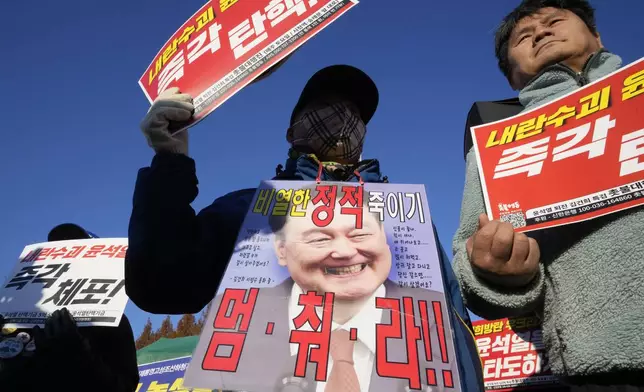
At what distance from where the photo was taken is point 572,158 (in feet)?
3.89

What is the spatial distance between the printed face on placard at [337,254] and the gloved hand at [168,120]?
1.53 ft

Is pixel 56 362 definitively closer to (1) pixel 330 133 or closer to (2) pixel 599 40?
(1) pixel 330 133

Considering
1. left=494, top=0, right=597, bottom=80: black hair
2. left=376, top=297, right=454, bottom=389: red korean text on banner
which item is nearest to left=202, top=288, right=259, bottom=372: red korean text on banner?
left=376, top=297, right=454, bottom=389: red korean text on banner

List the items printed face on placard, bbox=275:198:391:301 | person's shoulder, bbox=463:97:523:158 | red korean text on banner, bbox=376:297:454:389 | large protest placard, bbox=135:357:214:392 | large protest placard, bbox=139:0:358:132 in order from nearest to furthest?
1. red korean text on banner, bbox=376:297:454:389
2. printed face on placard, bbox=275:198:391:301
3. large protest placard, bbox=139:0:358:132
4. person's shoulder, bbox=463:97:523:158
5. large protest placard, bbox=135:357:214:392

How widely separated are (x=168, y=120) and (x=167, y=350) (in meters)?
5.50

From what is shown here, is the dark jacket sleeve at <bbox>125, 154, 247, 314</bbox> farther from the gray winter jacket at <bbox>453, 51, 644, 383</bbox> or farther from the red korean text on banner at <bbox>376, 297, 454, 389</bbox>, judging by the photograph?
the gray winter jacket at <bbox>453, 51, 644, 383</bbox>

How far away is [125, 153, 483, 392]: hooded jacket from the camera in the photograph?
115cm

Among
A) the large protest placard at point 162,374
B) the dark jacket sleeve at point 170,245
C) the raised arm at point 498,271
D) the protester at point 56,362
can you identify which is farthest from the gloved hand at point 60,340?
the large protest placard at point 162,374

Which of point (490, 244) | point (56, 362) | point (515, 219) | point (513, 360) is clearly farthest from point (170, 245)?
point (513, 360)

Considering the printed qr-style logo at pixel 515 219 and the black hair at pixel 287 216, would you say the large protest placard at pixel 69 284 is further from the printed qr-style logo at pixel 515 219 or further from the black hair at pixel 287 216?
the printed qr-style logo at pixel 515 219

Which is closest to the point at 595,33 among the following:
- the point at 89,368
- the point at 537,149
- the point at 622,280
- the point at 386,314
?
the point at 537,149

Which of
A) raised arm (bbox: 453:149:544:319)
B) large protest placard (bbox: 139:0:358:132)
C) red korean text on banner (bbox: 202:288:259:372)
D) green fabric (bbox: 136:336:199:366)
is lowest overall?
red korean text on banner (bbox: 202:288:259:372)

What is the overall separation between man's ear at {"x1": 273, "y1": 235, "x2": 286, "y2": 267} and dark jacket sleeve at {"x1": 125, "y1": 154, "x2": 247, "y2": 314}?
1.04 ft

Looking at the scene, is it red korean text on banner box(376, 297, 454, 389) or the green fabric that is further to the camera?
the green fabric
